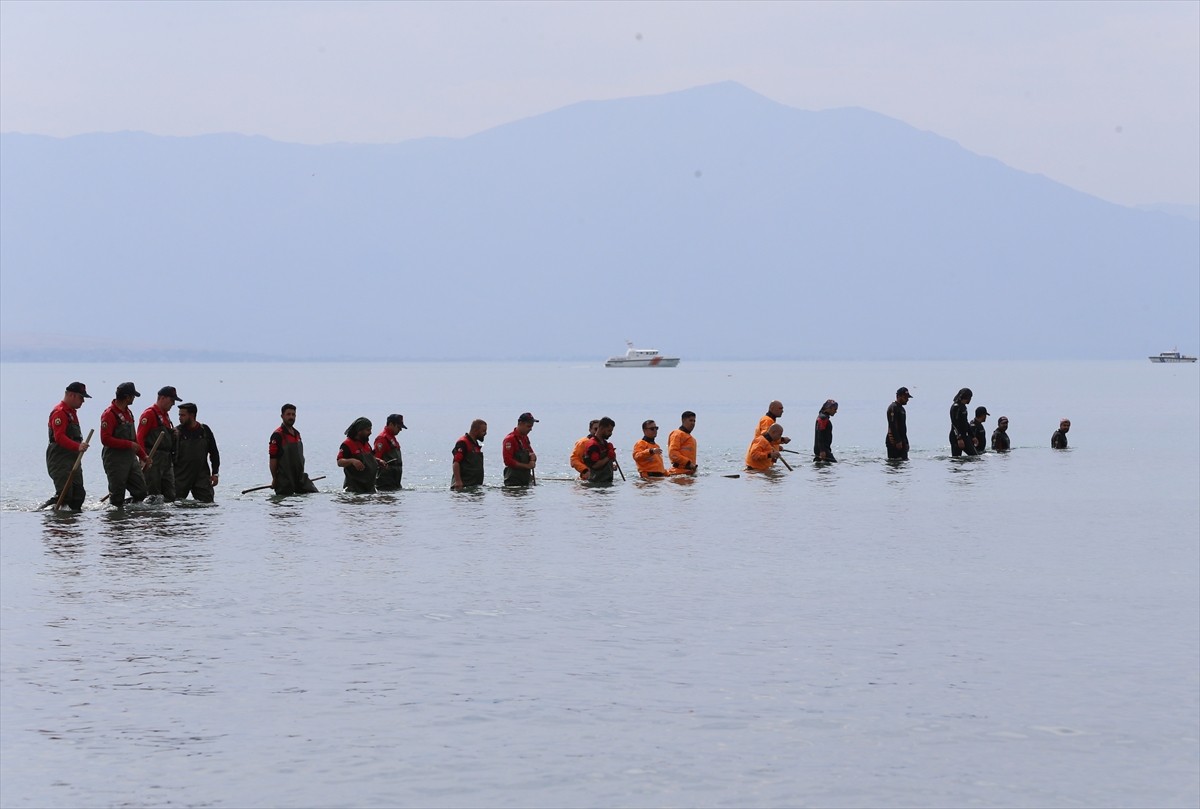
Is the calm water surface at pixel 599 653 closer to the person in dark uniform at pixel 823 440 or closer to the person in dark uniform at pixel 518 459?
the person in dark uniform at pixel 518 459

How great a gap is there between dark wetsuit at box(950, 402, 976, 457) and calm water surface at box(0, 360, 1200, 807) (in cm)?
998

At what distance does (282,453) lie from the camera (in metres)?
30.7

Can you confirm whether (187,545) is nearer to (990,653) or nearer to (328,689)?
(328,689)

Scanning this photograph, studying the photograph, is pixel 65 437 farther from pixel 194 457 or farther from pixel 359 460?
pixel 359 460

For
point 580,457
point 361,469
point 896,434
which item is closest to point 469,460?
point 361,469

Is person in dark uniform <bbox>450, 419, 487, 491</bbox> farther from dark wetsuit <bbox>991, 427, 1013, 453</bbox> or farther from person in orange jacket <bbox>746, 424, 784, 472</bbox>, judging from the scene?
dark wetsuit <bbox>991, 427, 1013, 453</bbox>

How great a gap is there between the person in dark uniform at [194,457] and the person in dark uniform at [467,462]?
15.8ft

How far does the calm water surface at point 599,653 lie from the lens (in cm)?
1121

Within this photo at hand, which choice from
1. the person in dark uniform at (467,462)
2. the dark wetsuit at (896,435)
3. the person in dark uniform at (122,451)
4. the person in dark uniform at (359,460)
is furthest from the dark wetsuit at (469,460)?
the dark wetsuit at (896,435)

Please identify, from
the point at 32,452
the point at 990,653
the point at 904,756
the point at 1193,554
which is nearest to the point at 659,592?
the point at 990,653

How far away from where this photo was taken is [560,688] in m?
13.8

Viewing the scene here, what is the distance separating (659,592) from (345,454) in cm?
1246

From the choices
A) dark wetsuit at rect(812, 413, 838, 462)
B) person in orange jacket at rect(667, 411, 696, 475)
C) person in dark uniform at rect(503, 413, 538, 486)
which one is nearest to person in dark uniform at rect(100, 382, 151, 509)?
person in dark uniform at rect(503, 413, 538, 486)

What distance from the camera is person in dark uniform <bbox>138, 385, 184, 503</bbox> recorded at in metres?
26.6
